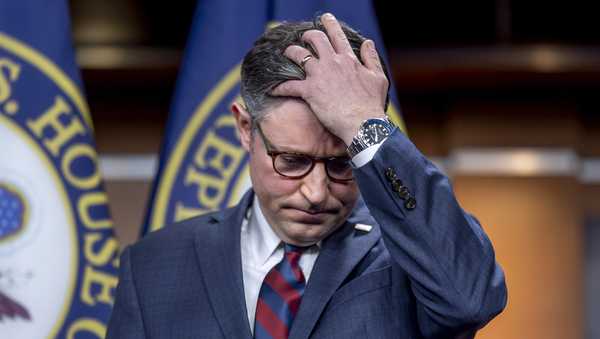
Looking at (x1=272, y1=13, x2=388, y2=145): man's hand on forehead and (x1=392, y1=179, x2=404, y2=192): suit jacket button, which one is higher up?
(x1=272, y1=13, x2=388, y2=145): man's hand on forehead

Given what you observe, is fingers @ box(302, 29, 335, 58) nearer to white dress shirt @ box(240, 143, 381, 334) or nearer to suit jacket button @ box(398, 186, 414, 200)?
suit jacket button @ box(398, 186, 414, 200)

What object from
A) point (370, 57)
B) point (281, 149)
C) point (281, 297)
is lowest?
point (281, 297)

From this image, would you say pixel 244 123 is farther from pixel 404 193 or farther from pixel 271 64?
pixel 404 193

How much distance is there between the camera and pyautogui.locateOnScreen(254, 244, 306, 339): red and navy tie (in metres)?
1.51

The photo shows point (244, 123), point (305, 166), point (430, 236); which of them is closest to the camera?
point (430, 236)

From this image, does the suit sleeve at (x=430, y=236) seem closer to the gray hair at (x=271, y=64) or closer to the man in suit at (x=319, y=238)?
the man in suit at (x=319, y=238)

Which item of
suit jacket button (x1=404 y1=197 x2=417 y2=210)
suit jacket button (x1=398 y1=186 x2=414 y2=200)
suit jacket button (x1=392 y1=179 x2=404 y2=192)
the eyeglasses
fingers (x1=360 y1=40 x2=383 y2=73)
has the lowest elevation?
suit jacket button (x1=404 y1=197 x2=417 y2=210)

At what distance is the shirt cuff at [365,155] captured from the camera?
136 centimetres

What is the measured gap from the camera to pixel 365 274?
60.3 inches

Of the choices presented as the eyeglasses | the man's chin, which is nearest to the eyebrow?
the eyeglasses

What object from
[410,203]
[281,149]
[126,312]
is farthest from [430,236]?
[126,312]

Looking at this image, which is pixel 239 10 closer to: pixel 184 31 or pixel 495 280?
pixel 184 31

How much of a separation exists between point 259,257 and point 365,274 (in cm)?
17

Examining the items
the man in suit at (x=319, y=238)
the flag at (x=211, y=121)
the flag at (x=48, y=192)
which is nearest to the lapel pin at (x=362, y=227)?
the man in suit at (x=319, y=238)
